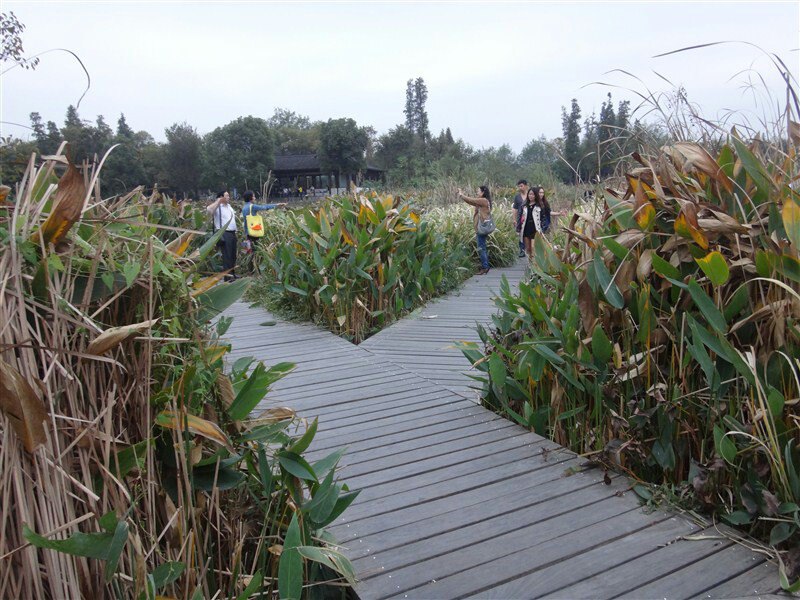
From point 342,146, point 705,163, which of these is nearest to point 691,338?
point 705,163

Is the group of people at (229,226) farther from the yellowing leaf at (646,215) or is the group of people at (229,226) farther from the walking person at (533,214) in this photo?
the yellowing leaf at (646,215)

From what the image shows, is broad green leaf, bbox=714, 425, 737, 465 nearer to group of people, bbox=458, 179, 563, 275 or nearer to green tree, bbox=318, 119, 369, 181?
group of people, bbox=458, 179, 563, 275

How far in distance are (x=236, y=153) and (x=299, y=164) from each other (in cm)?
1182

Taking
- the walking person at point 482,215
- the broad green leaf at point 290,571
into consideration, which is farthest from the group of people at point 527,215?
the broad green leaf at point 290,571

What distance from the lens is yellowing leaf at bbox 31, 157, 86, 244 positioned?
1449 mm

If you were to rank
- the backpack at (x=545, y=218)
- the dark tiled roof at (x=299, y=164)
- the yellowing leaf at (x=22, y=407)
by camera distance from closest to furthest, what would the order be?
the yellowing leaf at (x=22, y=407), the backpack at (x=545, y=218), the dark tiled roof at (x=299, y=164)

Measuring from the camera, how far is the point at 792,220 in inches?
92.8

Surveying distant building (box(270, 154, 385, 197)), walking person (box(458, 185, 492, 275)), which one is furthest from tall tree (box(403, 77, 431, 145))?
→ walking person (box(458, 185, 492, 275))

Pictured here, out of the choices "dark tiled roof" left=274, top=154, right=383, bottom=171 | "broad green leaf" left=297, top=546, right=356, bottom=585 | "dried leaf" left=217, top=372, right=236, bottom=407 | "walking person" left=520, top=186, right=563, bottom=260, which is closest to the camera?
"broad green leaf" left=297, top=546, right=356, bottom=585

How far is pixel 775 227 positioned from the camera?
255cm

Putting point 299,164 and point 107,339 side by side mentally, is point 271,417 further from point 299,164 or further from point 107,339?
point 299,164

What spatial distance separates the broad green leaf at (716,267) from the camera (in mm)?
2467

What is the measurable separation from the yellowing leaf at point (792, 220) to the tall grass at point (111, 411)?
2.06 meters

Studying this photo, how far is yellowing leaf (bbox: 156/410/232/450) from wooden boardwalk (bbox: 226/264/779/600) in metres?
0.86
